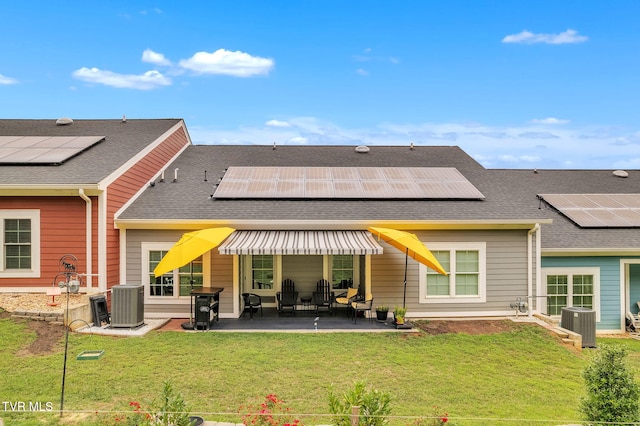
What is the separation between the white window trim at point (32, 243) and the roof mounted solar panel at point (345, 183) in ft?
18.9

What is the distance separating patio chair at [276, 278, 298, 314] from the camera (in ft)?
46.4

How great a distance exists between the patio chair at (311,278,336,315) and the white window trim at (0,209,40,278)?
9.00 metres

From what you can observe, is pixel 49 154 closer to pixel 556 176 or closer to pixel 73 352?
pixel 73 352

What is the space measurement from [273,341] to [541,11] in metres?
21.2

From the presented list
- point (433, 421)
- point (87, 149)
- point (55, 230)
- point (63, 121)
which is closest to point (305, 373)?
point (433, 421)

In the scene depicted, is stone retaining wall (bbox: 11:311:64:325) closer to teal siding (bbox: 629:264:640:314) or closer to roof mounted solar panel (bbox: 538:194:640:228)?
roof mounted solar panel (bbox: 538:194:640:228)

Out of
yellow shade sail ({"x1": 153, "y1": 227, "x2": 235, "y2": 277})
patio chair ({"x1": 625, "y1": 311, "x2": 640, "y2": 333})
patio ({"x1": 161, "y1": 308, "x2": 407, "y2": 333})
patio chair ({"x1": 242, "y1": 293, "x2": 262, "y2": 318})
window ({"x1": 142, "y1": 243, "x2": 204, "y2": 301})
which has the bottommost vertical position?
patio chair ({"x1": 625, "y1": 311, "x2": 640, "y2": 333})

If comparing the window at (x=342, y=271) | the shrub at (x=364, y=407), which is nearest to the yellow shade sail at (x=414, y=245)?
the window at (x=342, y=271)

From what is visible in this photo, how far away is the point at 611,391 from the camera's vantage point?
18.3 ft

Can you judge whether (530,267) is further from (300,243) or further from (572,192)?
(300,243)

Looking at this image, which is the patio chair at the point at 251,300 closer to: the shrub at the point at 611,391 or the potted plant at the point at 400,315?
the potted plant at the point at 400,315

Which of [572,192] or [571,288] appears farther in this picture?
[572,192]

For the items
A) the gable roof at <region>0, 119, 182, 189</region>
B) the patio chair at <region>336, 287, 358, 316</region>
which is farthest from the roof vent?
the patio chair at <region>336, 287, 358, 316</region>

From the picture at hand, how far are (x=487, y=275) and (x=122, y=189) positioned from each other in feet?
42.2
